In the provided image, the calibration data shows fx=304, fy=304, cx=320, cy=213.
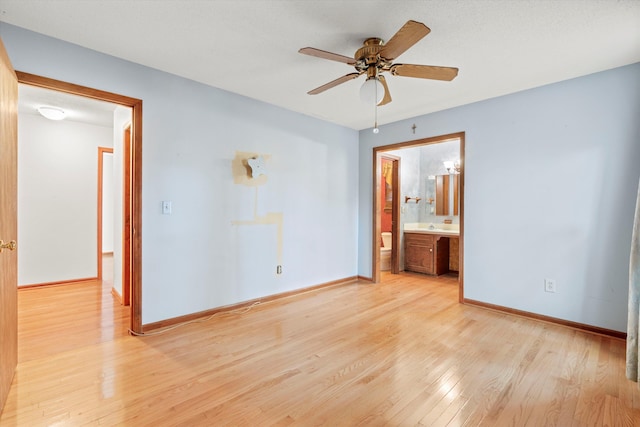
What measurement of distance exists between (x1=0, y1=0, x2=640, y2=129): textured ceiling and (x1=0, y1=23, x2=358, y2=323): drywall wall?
188 millimetres

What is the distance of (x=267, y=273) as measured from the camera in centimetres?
370

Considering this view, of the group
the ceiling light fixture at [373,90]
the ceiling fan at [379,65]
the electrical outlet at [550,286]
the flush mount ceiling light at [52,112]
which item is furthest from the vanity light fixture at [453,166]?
the flush mount ceiling light at [52,112]

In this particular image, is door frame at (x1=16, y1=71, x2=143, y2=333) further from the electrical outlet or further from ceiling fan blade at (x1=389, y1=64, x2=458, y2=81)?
the electrical outlet

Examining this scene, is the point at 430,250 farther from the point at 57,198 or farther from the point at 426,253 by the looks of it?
the point at 57,198

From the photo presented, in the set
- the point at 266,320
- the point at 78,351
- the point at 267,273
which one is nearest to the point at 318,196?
the point at 267,273

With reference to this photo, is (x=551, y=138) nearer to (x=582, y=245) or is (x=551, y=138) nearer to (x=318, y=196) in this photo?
(x=582, y=245)

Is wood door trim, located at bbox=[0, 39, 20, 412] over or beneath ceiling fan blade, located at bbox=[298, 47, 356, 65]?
beneath

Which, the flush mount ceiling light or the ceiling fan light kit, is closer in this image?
the ceiling fan light kit

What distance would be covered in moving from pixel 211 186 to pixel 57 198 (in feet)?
9.59

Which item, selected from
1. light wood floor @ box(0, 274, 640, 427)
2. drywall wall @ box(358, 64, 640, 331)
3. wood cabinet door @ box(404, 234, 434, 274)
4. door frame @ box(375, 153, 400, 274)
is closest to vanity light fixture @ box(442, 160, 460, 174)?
door frame @ box(375, 153, 400, 274)

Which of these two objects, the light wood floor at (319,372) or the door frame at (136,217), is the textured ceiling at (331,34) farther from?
the light wood floor at (319,372)

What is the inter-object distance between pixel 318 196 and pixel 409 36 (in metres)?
2.72

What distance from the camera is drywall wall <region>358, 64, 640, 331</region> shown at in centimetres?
269

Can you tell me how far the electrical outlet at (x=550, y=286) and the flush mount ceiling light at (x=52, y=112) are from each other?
19.8 ft
